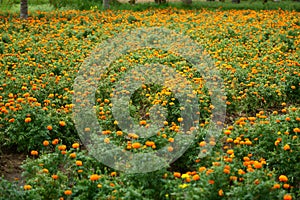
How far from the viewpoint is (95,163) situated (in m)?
4.80

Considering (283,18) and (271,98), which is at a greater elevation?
(283,18)

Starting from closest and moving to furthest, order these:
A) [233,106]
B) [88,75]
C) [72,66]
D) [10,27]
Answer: [233,106] → [88,75] → [72,66] → [10,27]

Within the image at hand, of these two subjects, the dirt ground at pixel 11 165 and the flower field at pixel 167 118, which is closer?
the flower field at pixel 167 118

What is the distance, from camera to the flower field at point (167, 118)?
4.14 m

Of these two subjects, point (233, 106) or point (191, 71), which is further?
point (191, 71)

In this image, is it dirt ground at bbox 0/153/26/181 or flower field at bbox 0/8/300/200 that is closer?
flower field at bbox 0/8/300/200

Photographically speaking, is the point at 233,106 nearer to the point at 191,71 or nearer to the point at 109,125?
the point at 191,71

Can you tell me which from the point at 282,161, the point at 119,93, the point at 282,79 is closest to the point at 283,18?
the point at 282,79

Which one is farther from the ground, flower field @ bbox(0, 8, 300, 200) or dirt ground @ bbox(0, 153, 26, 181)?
flower field @ bbox(0, 8, 300, 200)

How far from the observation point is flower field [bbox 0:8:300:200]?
414cm

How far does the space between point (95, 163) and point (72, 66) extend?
14.4 ft

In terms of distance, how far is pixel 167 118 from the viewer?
6.45 m

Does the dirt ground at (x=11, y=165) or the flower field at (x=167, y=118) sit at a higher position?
the flower field at (x=167, y=118)

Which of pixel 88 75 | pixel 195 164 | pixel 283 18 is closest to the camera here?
pixel 195 164
